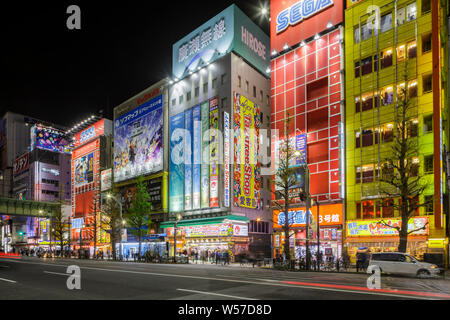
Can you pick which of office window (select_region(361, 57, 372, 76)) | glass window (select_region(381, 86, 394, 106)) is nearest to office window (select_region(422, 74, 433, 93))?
glass window (select_region(381, 86, 394, 106))

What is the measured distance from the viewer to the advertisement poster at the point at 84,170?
265 ft

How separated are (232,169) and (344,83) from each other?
17457mm

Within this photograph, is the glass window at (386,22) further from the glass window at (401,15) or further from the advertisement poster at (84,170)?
the advertisement poster at (84,170)

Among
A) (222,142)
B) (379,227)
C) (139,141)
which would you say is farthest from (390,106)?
(139,141)

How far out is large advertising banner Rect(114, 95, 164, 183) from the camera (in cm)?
6059

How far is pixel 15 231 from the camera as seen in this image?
380 feet

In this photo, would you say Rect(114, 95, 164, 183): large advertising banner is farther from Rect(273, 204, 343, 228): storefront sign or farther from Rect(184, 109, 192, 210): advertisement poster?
Rect(273, 204, 343, 228): storefront sign

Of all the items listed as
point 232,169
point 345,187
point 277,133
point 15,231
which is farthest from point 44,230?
point 345,187

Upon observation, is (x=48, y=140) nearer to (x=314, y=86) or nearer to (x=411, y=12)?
(x=314, y=86)

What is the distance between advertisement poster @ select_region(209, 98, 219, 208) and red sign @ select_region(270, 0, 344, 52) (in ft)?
38.2

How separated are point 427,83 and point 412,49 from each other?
3625 mm

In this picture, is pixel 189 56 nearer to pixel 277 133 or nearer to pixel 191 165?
pixel 191 165

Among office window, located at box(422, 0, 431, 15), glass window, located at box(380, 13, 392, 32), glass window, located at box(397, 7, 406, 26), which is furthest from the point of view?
glass window, located at box(380, 13, 392, 32)

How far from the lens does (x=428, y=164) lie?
32219 millimetres
